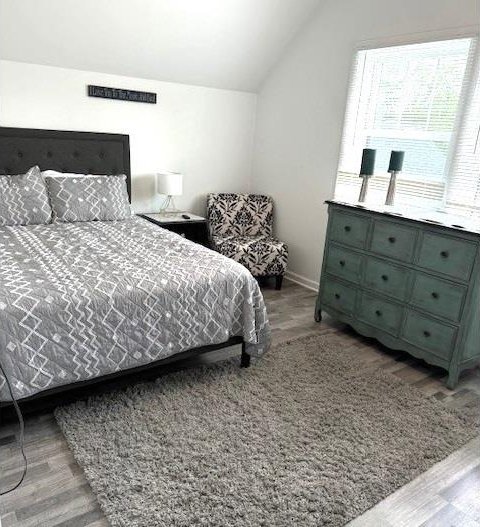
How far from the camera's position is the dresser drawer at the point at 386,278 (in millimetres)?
2828

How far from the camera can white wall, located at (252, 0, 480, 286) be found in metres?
3.31

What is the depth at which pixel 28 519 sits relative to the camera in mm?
1615

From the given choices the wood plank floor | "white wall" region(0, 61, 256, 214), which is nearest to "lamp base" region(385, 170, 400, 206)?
the wood plank floor

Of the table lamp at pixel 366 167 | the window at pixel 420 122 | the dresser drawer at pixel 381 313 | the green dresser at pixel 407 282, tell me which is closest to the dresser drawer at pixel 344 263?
the green dresser at pixel 407 282

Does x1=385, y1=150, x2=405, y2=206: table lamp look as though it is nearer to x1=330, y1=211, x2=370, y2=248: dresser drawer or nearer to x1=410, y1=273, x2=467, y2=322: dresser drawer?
x1=330, y1=211, x2=370, y2=248: dresser drawer

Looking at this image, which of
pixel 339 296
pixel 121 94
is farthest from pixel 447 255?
pixel 121 94

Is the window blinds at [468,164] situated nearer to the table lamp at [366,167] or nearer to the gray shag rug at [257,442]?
the table lamp at [366,167]

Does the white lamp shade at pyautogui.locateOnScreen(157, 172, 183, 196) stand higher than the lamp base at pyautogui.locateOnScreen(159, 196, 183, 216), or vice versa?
the white lamp shade at pyautogui.locateOnScreen(157, 172, 183, 196)

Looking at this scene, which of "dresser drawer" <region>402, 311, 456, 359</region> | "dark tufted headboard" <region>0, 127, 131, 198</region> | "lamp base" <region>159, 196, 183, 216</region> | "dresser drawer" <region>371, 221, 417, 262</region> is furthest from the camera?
"lamp base" <region>159, 196, 183, 216</region>

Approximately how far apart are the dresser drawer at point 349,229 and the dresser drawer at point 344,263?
7 centimetres

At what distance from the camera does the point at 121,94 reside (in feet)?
12.5

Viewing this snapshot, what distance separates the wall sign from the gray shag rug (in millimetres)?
2460

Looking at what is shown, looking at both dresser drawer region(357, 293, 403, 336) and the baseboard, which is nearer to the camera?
dresser drawer region(357, 293, 403, 336)

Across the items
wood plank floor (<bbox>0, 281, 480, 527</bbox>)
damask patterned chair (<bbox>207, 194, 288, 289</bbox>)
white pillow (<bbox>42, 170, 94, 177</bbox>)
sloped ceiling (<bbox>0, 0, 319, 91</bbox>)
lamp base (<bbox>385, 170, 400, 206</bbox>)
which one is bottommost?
wood plank floor (<bbox>0, 281, 480, 527</bbox>)
